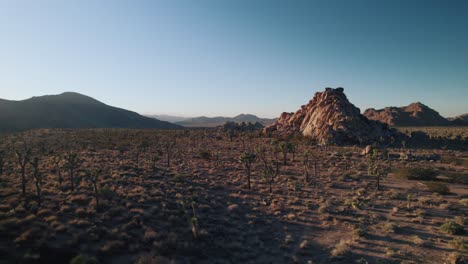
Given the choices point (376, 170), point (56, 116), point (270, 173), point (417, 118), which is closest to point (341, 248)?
point (270, 173)

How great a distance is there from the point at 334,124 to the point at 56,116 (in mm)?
133227

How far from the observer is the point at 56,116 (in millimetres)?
123438

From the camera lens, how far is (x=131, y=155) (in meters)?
39.8

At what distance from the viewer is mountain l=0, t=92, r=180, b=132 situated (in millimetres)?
101000

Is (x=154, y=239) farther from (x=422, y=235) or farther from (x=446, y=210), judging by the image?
(x=446, y=210)

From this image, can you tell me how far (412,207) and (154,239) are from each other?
21135mm

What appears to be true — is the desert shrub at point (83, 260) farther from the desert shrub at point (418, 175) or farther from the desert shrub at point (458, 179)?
the desert shrub at point (458, 179)

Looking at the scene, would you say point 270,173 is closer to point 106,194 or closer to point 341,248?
point 341,248

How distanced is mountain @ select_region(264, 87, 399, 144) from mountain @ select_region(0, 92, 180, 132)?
10114 cm

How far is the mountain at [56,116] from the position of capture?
10100 centimetres

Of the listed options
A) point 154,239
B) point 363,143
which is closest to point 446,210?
point 154,239

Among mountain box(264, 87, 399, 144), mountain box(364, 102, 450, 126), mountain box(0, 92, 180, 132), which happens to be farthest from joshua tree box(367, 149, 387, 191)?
mountain box(364, 102, 450, 126)

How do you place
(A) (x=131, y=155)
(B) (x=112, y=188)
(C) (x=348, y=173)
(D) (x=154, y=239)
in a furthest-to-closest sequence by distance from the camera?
(A) (x=131, y=155), (C) (x=348, y=173), (B) (x=112, y=188), (D) (x=154, y=239)

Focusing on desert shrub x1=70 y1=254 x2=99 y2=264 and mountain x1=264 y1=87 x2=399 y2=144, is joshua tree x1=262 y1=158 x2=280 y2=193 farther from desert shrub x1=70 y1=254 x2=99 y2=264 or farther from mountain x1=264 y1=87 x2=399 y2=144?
mountain x1=264 y1=87 x2=399 y2=144
